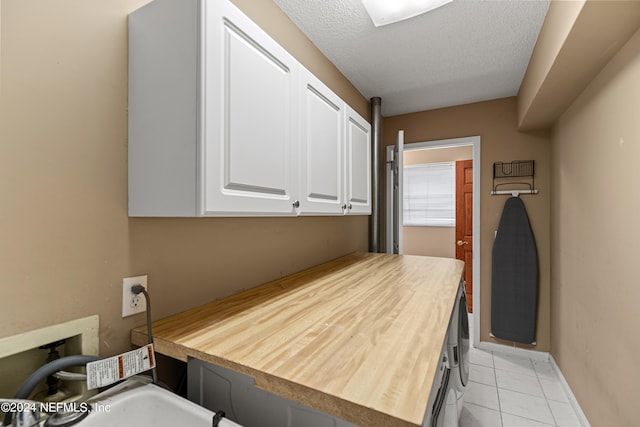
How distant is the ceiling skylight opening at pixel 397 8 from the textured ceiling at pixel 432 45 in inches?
3.5

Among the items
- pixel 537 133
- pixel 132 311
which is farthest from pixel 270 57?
pixel 537 133

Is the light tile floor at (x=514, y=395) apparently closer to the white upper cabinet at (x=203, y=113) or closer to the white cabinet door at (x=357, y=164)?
the white cabinet door at (x=357, y=164)

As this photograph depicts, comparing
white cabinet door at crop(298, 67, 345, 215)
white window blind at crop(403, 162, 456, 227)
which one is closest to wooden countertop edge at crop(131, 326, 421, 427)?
white cabinet door at crop(298, 67, 345, 215)

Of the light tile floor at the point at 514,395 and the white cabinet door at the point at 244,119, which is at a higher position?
the white cabinet door at the point at 244,119

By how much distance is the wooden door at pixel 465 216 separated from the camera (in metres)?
3.94

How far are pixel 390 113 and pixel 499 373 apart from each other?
272 centimetres

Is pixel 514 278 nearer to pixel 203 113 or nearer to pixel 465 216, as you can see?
pixel 465 216

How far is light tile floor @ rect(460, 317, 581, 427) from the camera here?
1.88 m

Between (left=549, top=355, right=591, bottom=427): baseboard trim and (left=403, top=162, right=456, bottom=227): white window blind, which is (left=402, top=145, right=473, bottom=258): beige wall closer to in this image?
(left=403, top=162, right=456, bottom=227): white window blind

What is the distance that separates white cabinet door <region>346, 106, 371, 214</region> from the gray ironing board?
4.94ft

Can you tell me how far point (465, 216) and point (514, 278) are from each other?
4.53 feet

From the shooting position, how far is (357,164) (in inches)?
79.3

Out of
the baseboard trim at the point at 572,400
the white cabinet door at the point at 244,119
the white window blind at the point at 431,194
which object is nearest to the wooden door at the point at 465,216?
the white window blind at the point at 431,194

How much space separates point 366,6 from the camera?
1.56 meters
